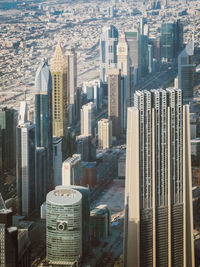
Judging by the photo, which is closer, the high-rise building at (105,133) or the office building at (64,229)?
the office building at (64,229)

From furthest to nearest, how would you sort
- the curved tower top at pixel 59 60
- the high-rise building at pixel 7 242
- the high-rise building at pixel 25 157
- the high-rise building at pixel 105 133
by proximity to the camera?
the high-rise building at pixel 105 133 → the curved tower top at pixel 59 60 → the high-rise building at pixel 25 157 → the high-rise building at pixel 7 242

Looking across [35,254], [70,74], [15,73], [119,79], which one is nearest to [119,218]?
[35,254]

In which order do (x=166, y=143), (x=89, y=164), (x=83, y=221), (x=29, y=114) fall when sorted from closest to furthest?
1. (x=166, y=143)
2. (x=83, y=221)
3. (x=29, y=114)
4. (x=89, y=164)

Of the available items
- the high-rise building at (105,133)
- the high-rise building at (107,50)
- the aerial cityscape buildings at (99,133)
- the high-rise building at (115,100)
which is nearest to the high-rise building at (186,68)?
the aerial cityscape buildings at (99,133)

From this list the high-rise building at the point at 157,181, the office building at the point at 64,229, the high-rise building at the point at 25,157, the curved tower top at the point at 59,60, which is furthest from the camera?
the curved tower top at the point at 59,60

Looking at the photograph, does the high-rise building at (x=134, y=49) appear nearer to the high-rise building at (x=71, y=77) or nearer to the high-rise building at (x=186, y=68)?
the high-rise building at (x=186, y=68)

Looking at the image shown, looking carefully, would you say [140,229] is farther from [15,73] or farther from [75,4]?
[75,4]

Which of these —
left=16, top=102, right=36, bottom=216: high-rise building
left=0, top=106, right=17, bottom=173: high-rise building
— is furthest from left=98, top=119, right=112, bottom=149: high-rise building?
left=0, top=106, right=17, bottom=173: high-rise building
